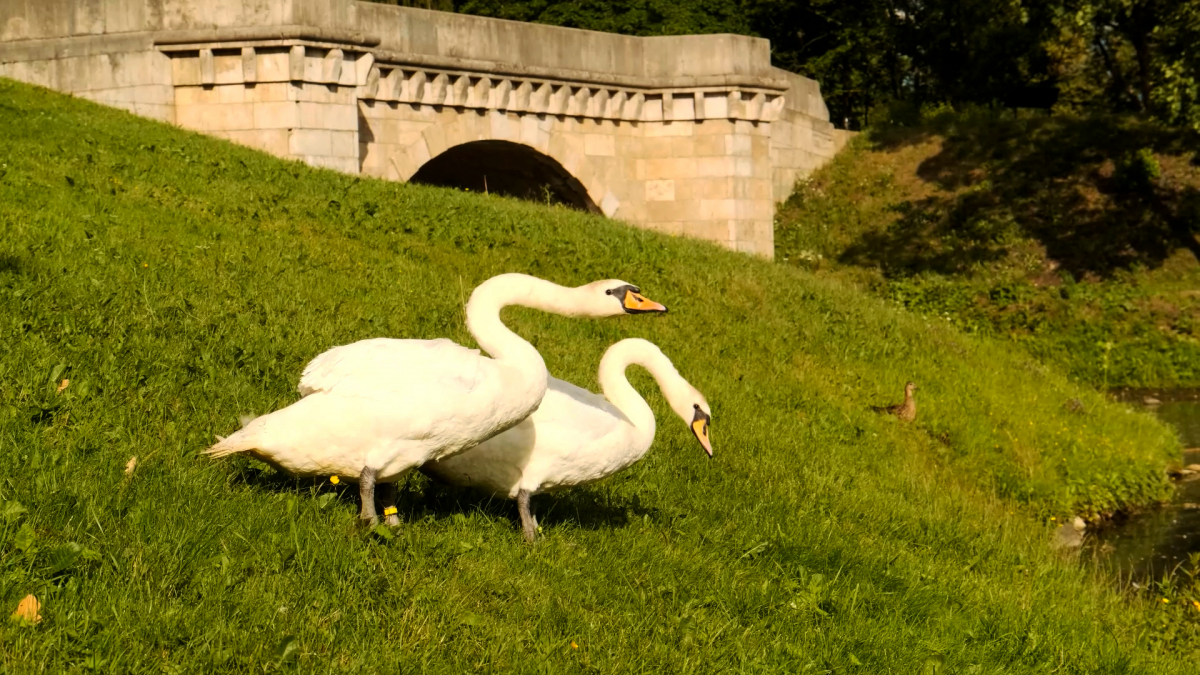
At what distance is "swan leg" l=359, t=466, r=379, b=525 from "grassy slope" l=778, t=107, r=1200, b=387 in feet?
61.8

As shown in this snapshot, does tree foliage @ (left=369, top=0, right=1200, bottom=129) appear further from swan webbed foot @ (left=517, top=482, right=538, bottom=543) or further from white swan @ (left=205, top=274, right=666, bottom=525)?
white swan @ (left=205, top=274, right=666, bottom=525)

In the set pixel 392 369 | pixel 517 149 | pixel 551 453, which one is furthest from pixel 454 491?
pixel 517 149

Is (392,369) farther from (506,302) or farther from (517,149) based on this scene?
(517,149)

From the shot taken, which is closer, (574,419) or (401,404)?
(401,404)

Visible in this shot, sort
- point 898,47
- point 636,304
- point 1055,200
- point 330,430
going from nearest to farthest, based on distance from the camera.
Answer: point 330,430, point 636,304, point 1055,200, point 898,47

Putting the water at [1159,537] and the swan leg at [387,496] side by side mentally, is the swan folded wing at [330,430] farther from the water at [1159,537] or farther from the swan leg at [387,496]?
the water at [1159,537]

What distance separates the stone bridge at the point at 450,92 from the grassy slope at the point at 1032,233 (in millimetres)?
2815

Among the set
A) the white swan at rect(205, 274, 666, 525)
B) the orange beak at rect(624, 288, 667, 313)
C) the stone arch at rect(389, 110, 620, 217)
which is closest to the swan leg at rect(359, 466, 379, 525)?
the white swan at rect(205, 274, 666, 525)

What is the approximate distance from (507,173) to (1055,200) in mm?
11793

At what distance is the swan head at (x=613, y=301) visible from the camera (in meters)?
6.20

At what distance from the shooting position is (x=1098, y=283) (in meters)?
27.0

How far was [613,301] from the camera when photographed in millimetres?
6211

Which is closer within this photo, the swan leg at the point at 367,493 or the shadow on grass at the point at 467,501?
the swan leg at the point at 367,493

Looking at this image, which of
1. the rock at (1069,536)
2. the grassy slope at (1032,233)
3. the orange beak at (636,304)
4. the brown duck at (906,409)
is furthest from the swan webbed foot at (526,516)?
the grassy slope at (1032,233)
